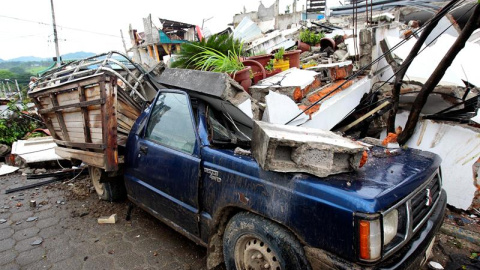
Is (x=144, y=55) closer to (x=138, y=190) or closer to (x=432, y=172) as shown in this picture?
(x=138, y=190)

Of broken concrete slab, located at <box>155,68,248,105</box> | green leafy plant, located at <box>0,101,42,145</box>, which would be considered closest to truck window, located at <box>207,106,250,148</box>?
broken concrete slab, located at <box>155,68,248,105</box>

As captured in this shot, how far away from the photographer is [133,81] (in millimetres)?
4270

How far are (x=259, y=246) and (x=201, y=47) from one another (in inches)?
105

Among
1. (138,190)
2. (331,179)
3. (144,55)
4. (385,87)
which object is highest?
(144,55)

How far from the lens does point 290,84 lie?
3.68 metres

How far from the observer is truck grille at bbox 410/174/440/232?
6.34ft

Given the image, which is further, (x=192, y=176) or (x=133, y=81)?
(x=133, y=81)

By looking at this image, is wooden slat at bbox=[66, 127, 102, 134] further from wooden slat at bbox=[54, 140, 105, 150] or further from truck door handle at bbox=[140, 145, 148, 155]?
truck door handle at bbox=[140, 145, 148, 155]

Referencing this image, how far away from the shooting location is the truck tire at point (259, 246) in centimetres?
188

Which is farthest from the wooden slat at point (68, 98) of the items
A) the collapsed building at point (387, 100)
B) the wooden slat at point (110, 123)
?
the collapsed building at point (387, 100)

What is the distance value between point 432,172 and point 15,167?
7.82 meters

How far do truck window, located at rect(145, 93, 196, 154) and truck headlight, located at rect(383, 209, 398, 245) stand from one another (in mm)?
1651

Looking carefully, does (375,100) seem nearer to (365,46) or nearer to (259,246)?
(365,46)

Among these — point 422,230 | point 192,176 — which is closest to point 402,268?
Result: point 422,230
